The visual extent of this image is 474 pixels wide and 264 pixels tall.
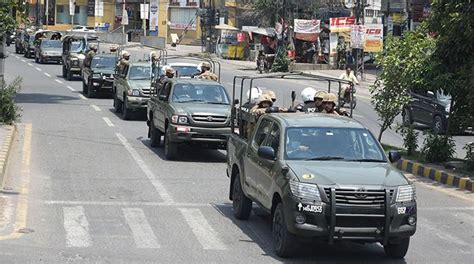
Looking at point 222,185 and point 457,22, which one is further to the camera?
point 457,22

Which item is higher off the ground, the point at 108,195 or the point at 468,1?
the point at 468,1

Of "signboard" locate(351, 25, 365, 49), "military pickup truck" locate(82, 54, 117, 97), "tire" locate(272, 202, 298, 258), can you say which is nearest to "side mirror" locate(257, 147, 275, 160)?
"tire" locate(272, 202, 298, 258)

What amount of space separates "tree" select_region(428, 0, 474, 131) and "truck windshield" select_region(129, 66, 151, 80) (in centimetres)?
1115

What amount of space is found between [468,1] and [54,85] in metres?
26.2

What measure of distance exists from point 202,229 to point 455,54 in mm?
8621

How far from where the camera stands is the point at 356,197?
30.6 ft

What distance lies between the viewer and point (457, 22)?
1723cm

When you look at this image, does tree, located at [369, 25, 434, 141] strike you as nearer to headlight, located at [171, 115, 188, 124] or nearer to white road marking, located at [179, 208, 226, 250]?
headlight, located at [171, 115, 188, 124]

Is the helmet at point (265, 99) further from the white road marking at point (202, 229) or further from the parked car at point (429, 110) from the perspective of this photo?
the parked car at point (429, 110)

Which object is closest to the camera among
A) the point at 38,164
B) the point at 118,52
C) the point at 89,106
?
the point at 38,164

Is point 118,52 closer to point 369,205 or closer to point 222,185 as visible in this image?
point 222,185

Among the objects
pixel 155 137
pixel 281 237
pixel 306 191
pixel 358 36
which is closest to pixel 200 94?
pixel 155 137

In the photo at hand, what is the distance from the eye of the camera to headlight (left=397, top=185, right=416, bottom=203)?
953 cm

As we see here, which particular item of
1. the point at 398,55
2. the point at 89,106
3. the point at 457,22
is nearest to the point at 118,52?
the point at 89,106
